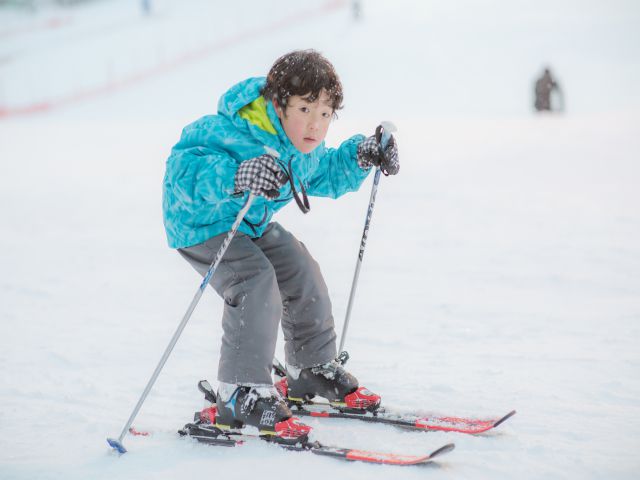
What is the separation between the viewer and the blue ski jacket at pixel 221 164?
2484 mm

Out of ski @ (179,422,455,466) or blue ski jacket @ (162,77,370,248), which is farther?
blue ski jacket @ (162,77,370,248)

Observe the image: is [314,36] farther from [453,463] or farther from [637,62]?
[453,463]

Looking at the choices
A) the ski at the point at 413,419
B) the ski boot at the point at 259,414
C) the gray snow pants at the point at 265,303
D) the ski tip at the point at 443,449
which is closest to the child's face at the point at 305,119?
the gray snow pants at the point at 265,303

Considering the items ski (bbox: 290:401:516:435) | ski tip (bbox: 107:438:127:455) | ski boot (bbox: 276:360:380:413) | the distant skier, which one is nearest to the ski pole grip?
ski boot (bbox: 276:360:380:413)

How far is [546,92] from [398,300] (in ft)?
47.8

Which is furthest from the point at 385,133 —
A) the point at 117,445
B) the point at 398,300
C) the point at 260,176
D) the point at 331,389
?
the point at 398,300

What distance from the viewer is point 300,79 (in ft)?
8.50

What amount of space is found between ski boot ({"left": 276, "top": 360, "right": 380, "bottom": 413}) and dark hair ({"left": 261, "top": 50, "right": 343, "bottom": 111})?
1.10 meters

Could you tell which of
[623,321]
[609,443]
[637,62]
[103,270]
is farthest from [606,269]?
[637,62]

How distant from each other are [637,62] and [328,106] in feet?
82.9

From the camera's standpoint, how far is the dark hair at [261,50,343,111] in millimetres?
2594

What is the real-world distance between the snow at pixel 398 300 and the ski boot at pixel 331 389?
4.6 inches

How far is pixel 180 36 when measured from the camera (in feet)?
100

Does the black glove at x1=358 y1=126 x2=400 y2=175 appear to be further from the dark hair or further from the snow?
the snow
